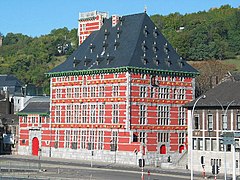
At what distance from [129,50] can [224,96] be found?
18.2m

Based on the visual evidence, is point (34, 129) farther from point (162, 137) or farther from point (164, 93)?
point (164, 93)

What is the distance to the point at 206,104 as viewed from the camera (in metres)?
69.9

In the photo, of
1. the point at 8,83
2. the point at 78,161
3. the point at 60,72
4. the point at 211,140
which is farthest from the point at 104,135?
the point at 8,83

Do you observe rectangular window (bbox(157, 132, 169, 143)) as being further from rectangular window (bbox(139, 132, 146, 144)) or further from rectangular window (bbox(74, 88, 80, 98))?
rectangular window (bbox(74, 88, 80, 98))

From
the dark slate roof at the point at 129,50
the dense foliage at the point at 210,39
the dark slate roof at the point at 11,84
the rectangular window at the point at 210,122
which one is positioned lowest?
the rectangular window at the point at 210,122

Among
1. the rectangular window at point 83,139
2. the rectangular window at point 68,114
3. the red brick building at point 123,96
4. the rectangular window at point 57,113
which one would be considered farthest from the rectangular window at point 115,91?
the rectangular window at point 57,113

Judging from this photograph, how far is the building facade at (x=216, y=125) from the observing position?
6749cm

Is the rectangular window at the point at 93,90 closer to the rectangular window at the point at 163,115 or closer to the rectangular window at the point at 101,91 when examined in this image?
the rectangular window at the point at 101,91

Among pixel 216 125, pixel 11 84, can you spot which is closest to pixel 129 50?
pixel 216 125

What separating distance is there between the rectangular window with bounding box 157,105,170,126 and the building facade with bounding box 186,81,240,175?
41.4 feet

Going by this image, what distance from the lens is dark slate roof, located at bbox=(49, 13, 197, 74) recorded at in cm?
8312

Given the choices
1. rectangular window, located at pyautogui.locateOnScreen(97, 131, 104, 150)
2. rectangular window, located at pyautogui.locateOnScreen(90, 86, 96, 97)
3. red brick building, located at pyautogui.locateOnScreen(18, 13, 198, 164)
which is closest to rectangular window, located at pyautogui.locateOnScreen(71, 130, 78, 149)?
red brick building, located at pyautogui.locateOnScreen(18, 13, 198, 164)

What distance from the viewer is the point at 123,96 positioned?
267ft

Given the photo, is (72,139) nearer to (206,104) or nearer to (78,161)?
(78,161)
